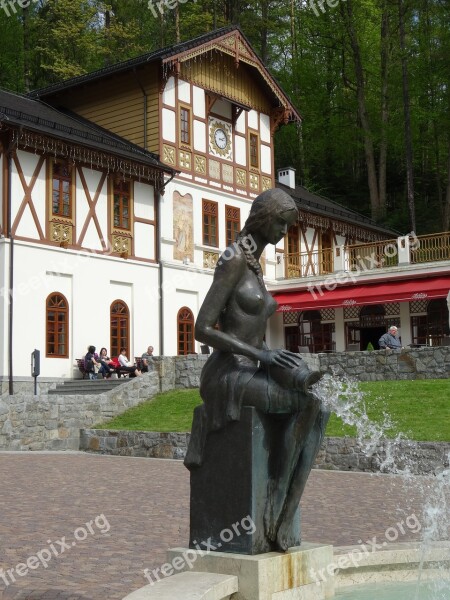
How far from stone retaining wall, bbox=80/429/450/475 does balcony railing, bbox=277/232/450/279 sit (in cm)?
1619

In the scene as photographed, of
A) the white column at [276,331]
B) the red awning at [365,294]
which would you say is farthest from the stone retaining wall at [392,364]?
the white column at [276,331]

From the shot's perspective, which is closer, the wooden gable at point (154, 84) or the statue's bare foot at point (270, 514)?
the statue's bare foot at point (270, 514)

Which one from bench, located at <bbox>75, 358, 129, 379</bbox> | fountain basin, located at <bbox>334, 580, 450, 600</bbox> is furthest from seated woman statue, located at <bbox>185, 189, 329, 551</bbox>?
bench, located at <bbox>75, 358, 129, 379</bbox>

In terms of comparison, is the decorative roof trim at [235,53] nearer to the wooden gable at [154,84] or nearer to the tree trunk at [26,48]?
the wooden gable at [154,84]

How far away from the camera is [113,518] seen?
9.67 meters

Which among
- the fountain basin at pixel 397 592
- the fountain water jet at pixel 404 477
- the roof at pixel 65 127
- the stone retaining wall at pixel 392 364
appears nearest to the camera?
the fountain basin at pixel 397 592

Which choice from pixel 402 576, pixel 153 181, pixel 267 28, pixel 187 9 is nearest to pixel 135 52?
pixel 187 9

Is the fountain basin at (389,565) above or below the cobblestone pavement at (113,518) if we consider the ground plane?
above

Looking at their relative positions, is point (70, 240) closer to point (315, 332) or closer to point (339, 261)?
point (315, 332)

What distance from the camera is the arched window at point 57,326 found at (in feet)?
85.0

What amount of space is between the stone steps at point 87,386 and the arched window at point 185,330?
546 centimetres

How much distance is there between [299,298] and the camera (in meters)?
33.0

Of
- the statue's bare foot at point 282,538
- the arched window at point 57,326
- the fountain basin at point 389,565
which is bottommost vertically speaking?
the fountain basin at point 389,565

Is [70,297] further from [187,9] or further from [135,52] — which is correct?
[187,9]
